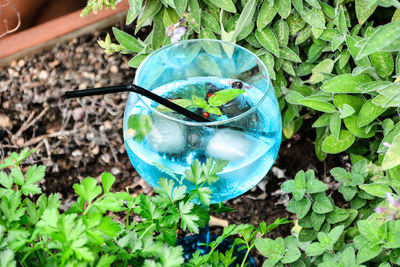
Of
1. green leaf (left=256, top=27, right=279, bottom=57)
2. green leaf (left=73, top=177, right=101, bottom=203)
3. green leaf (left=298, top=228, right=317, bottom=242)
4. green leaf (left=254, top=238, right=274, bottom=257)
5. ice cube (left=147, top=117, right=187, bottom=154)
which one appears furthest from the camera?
green leaf (left=256, top=27, right=279, bottom=57)

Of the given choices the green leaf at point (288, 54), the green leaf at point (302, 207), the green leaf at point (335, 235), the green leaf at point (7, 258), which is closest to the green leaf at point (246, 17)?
the green leaf at point (288, 54)

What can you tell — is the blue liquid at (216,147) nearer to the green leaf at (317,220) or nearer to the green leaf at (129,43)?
the green leaf at (317,220)

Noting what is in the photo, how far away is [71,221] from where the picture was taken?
2.19ft

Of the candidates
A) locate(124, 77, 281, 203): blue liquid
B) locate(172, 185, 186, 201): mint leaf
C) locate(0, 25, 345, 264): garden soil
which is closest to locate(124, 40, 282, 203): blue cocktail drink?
locate(124, 77, 281, 203): blue liquid

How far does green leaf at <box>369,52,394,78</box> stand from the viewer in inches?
44.9

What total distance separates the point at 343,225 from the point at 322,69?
454 millimetres

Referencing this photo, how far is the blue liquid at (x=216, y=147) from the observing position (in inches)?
35.4

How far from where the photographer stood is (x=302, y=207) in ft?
3.59

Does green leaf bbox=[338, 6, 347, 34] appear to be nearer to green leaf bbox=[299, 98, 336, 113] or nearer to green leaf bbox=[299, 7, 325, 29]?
green leaf bbox=[299, 7, 325, 29]

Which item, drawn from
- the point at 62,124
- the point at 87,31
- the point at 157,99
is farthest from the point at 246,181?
the point at 87,31

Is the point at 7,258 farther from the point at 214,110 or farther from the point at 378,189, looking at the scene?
the point at 378,189

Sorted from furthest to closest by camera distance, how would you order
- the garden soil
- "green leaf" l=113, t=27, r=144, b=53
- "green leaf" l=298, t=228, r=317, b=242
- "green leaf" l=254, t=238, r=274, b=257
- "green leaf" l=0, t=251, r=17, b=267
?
the garden soil < "green leaf" l=113, t=27, r=144, b=53 < "green leaf" l=298, t=228, r=317, b=242 < "green leaf" l=254, t=238, r=274, b=257 < "green leaf" l=0, t=251, r=17, b=267

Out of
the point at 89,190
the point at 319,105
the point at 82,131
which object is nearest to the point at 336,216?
the point at 319,105

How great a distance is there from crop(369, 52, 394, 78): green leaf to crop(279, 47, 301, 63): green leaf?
0.20 meters
